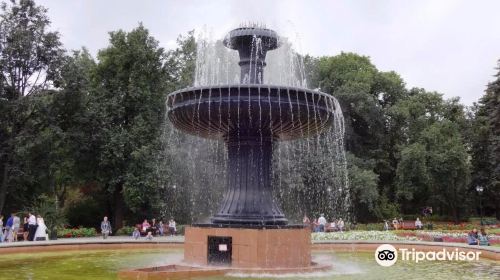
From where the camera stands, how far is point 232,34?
531 inches

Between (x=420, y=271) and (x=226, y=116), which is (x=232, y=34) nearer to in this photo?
(x=226, y=116)

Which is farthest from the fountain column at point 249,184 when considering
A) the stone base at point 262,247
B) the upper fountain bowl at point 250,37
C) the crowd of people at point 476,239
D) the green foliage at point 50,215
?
the green foliage at point 50,215

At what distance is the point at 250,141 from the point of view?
13.0 metres

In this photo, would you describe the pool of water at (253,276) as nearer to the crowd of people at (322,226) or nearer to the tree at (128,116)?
the crowd of people at (322,226)

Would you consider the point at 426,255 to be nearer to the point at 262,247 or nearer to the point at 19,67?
the point at 262,247

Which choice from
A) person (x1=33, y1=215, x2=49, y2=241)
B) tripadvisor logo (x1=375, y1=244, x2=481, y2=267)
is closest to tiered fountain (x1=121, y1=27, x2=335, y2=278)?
tripadvisor logo (x1=375, y1=244, x2=481, y2=267)

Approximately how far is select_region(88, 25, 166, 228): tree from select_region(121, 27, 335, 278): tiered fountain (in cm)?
1460

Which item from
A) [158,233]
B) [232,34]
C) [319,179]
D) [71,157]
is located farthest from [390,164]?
[232,34]

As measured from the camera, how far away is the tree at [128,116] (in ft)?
91.7

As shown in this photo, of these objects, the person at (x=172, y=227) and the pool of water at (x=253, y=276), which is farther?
the person at (x=172, y=227)

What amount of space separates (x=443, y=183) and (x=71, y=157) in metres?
26.5

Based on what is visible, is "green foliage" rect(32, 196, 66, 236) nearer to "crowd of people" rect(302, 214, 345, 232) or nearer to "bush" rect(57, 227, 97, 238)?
"bush" rect(57, 227, 97, 238)

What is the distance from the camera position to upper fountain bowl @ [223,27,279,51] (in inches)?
526

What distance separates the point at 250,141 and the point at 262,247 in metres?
2.90
